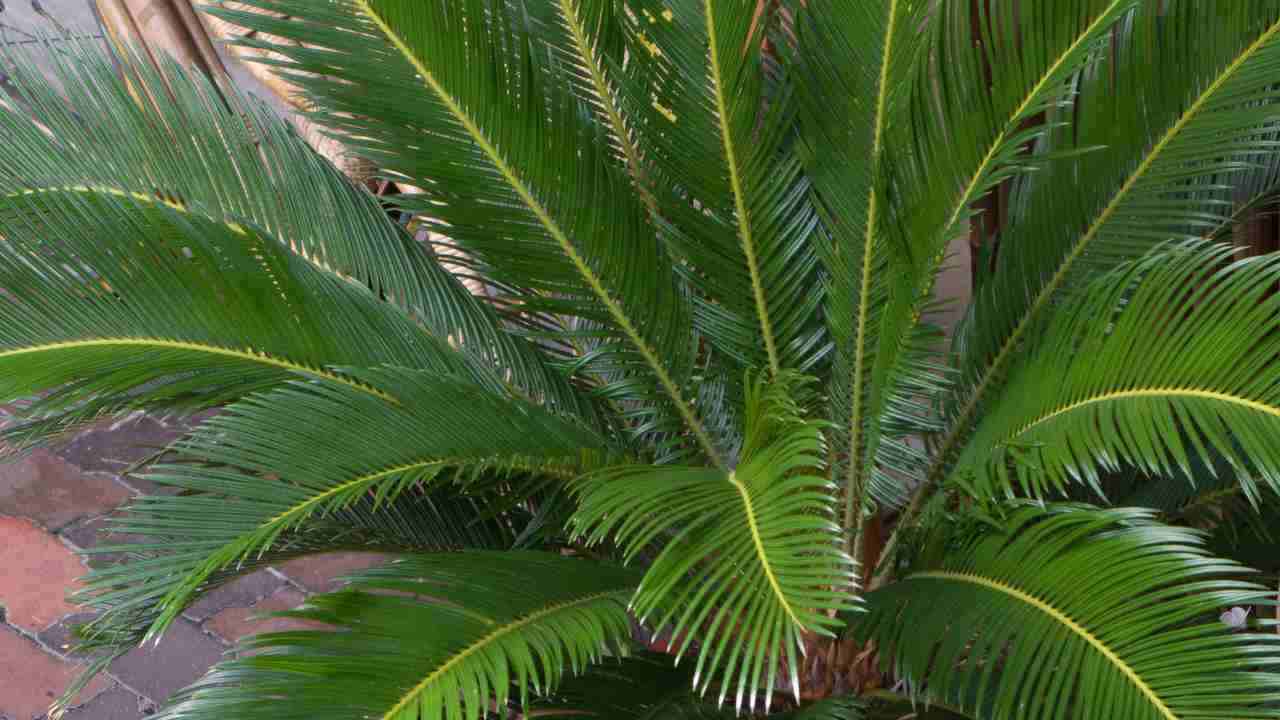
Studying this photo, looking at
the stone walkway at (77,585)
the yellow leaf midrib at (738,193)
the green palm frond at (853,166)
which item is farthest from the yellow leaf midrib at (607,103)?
the stone walkway at (77,585)

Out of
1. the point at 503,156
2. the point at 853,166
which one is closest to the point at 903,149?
the point at 853,166

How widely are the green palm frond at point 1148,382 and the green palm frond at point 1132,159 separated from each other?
0.18 m

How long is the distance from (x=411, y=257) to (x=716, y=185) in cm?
47

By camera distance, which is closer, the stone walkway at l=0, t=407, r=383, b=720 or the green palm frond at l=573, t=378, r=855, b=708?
the green palm frond at l=573, t=378, r=855, b=708

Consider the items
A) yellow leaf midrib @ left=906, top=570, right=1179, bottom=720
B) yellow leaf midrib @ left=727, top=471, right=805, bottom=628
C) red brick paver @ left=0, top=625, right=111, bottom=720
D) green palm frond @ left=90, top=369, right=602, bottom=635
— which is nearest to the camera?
yellow leaf midrib @ left=727, top=471, right=805, bottom=628

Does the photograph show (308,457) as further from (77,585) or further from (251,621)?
(77,585)

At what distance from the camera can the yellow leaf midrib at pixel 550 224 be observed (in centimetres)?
159

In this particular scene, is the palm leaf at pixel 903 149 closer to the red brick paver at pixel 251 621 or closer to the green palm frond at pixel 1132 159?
the green palm frond at pixel 1132 159

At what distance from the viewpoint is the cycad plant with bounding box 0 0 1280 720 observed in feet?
4.14

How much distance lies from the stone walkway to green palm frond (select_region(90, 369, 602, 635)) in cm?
100

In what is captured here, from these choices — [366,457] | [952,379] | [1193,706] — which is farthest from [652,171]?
[1193,706]

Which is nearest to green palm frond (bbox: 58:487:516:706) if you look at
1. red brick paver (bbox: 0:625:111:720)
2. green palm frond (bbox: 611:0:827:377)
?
green palm frond (bbox: 611:0:827:377)

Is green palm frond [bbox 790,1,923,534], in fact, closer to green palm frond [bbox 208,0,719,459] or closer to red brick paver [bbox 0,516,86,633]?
green palm frond [bbox 208,0,719,459]

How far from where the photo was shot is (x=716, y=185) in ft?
5.70
